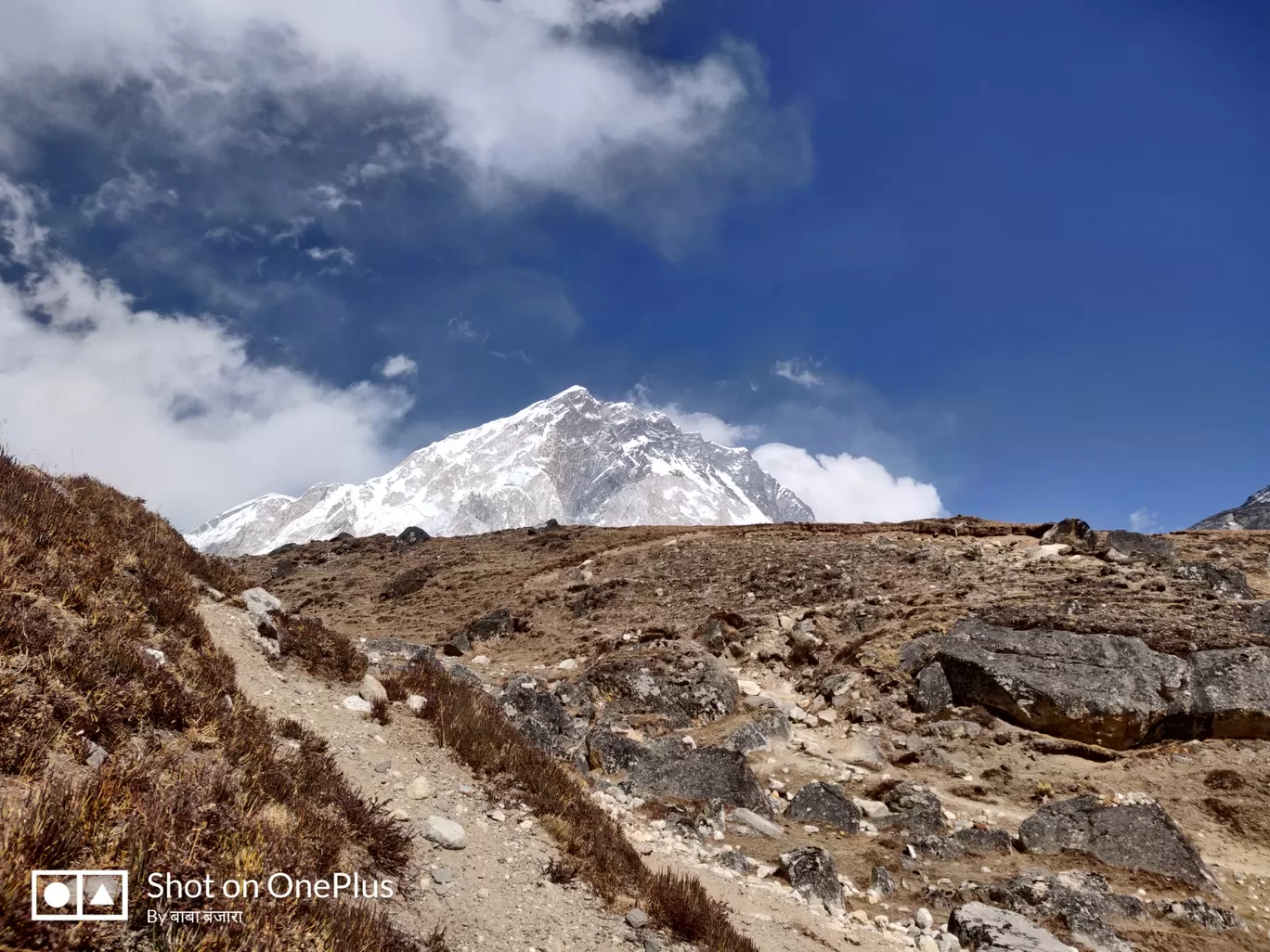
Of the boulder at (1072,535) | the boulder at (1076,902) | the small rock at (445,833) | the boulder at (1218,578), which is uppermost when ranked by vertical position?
the boulder at (1072,535)

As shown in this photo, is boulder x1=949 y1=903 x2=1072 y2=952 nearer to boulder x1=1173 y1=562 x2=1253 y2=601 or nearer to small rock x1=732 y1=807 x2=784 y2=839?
small rock x1=732 y1=807 x2=784 y2=839

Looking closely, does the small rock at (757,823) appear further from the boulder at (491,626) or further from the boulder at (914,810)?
the boulder at (491,626)

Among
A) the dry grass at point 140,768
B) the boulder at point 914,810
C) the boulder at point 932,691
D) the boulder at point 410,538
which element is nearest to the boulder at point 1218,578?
the boulder at point 932,691

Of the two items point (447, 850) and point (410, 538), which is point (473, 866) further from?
point (410, 538)

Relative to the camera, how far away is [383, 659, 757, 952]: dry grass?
7605mm

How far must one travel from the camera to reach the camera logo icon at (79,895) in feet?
9.97

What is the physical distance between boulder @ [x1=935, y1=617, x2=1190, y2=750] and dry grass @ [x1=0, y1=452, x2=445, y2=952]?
18515 millimetres

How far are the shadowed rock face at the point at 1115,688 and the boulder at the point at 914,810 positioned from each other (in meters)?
Answer: 5.40

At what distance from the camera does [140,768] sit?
444 centimetres

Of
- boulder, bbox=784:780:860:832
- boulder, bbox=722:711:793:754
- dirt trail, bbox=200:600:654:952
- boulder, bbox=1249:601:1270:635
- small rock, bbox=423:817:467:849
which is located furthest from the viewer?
boulder, bbox=1249:601:1270:635

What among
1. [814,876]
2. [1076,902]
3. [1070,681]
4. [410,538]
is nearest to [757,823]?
[814,876]

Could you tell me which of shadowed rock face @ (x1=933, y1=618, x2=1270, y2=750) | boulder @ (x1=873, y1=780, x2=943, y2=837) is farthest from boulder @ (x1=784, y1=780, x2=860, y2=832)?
shadowed rock face @ (x1=933, y1=618, x2=1270, y2=750)

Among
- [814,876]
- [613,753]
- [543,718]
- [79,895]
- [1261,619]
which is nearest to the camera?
[79,895]

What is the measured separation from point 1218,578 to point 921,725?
44.9ft
